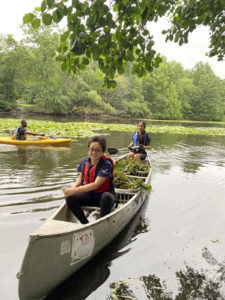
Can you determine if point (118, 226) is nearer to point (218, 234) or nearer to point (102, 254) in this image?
point (102, 254)

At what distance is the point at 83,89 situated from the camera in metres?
43.2

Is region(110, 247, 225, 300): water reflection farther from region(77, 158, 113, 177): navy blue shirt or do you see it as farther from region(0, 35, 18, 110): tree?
region(0, 35, 18, 110): tree

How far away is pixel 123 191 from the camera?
5336 mm

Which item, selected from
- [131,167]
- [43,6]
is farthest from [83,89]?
[43,6]

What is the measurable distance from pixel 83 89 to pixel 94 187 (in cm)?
4122

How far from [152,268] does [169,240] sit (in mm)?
992

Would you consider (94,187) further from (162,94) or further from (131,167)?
(162,94)

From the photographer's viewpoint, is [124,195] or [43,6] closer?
[43,6]

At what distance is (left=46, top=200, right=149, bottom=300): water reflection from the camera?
3061mm

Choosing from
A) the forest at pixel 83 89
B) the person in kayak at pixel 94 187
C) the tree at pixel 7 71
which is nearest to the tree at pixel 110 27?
the person in kayak at pixel 94 187

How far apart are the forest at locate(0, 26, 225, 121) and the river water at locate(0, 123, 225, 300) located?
1794cm

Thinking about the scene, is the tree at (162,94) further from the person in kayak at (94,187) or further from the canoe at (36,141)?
the person in kayak at (94,187)

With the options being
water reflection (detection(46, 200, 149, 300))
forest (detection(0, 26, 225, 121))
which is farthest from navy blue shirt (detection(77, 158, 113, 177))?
forest (detection(0, 26, 225, 121))

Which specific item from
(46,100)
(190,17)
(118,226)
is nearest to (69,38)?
(190,17)
